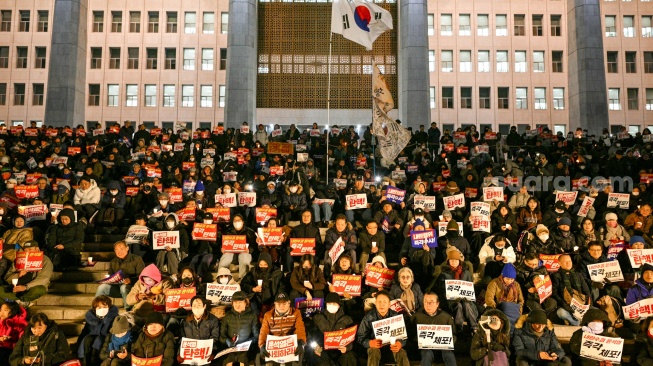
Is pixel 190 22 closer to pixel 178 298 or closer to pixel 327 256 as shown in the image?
pixel 327 256

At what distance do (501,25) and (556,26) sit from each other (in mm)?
4083

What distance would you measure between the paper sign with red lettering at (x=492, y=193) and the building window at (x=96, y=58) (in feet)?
120

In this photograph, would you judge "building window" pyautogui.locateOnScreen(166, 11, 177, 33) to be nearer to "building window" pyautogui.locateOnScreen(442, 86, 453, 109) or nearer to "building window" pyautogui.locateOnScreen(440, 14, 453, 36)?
"building window" pyautogui.locateOnScreen(440, 14, 453, 36)

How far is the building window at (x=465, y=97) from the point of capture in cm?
4519

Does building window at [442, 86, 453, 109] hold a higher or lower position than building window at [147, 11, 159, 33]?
lower

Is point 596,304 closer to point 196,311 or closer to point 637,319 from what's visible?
point 637,319

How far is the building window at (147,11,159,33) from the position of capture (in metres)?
45.4

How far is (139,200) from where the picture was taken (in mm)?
15828

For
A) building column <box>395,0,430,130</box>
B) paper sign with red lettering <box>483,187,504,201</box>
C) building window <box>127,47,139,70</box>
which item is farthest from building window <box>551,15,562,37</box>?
paper sign with red lettering <box>483,187,504,201</box>

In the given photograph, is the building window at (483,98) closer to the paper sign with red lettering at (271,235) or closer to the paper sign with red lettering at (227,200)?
the paper sign with red lettering at (227,200)

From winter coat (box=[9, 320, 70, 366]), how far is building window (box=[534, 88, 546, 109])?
41866mm

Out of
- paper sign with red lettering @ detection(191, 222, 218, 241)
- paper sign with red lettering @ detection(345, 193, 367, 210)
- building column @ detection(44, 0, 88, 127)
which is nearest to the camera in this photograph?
paper sign with red lettering @ detection(191, 222, 218, 241)

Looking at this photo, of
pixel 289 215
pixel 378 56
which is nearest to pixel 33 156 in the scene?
pixel 289 215

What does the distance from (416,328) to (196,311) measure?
3.49m
